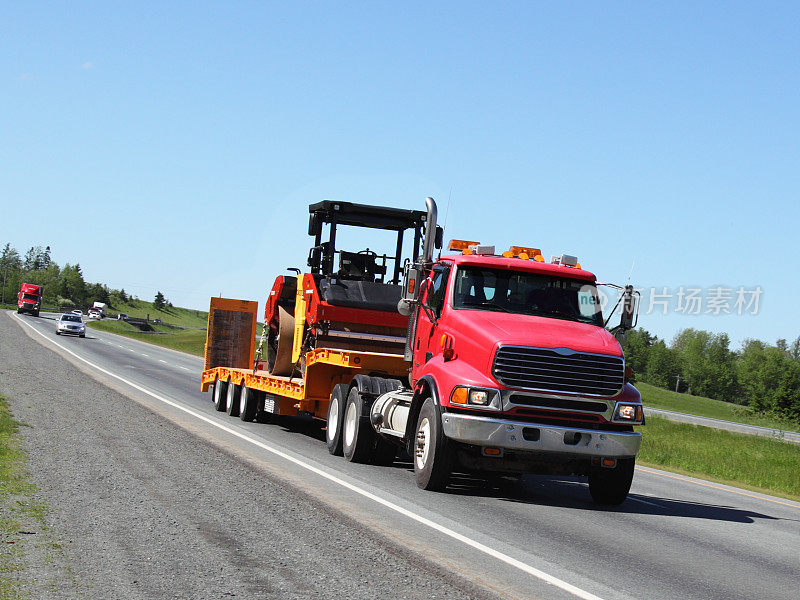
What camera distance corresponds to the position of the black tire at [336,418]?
46.7 feet

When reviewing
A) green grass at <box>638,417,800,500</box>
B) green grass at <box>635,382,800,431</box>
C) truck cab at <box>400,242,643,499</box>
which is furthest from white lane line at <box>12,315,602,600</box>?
green grass at <box>635,382,800,431</box>

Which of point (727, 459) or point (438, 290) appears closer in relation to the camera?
point (438, 290)

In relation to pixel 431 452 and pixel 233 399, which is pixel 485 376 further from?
pixel 233 399

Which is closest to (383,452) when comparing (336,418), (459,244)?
(336,418)

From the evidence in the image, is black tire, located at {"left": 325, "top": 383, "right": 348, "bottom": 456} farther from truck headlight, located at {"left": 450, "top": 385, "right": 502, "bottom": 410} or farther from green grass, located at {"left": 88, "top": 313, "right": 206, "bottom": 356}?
green grass, located at {"left": 88, "top": 313, "right": 206, "bottom": 356}

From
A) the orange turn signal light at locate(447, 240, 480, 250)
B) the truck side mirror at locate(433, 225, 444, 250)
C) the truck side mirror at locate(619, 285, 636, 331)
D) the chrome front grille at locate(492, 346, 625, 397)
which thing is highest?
→ the truck side mirror at locate(433, 225, 444, 250)

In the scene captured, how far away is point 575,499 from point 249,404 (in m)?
9.03

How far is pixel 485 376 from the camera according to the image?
10523 millimetres

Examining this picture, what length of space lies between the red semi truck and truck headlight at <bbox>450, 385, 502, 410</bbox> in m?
0.01

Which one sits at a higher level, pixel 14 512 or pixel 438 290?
pixel 438 290

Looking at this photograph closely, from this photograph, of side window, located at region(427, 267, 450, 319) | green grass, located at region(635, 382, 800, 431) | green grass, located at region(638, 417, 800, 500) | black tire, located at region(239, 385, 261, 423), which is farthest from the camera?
green grass, located at region(635, 382, 800, 431)

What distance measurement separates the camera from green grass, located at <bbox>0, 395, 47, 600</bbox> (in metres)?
5.97

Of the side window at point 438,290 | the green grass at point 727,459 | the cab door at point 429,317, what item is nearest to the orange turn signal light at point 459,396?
the cab door at point 429,317

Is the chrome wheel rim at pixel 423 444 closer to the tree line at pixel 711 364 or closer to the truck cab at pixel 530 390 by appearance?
the truck cab at pixel 530 390
